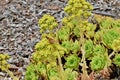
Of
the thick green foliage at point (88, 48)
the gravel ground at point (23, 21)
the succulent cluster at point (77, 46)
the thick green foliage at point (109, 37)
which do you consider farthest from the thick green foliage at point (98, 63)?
the gravel ground at point (23, 21)

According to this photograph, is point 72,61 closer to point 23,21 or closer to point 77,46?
point 77,46

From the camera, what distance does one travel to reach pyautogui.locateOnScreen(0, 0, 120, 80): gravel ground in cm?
480

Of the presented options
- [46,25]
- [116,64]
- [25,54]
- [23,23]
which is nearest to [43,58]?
[46,25]

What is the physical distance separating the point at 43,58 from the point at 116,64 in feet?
3.29

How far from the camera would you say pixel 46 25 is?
11.2ft

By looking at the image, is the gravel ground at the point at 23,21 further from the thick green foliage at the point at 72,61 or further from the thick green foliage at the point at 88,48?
the thick green foliage at the point at 88,48

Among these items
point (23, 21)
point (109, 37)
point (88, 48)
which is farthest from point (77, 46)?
point (23, 21)

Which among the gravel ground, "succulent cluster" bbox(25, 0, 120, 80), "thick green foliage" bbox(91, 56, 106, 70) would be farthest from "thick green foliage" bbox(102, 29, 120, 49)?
the gravel ground

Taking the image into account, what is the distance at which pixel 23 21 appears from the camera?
215 inches

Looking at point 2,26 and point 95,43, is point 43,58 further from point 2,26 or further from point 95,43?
point 2,26

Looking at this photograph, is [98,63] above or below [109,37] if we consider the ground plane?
below

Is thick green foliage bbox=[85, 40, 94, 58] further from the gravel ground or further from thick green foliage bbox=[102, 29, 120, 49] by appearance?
the gravel ground

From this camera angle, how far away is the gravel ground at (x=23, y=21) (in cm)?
480

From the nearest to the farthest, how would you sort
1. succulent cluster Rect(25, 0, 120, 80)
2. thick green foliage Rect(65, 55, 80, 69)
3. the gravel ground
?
succulent cluster Rect(25, 0, 120, 80), thick green foliage Rect(65, 55, 80, 69), the gravel ground
